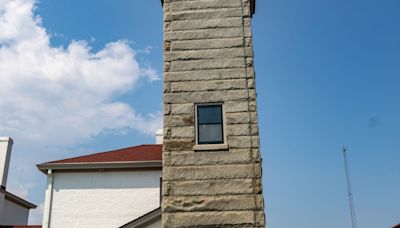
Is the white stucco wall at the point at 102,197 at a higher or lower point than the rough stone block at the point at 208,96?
lower

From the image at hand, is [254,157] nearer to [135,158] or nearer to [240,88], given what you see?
[240,88]

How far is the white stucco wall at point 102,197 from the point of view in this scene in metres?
16.4

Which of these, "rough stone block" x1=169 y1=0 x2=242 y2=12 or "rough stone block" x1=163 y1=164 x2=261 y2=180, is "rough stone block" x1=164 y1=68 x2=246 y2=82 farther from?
"rough stone block" x1=163 y1=164 x2=261 y2=180

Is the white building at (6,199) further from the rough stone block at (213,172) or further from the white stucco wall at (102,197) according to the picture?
the rough stone block at (213,172)

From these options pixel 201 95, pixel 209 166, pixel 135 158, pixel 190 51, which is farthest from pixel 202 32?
pixel 135 158

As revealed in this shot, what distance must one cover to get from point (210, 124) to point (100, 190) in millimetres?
8548

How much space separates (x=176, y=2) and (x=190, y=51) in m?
1.56

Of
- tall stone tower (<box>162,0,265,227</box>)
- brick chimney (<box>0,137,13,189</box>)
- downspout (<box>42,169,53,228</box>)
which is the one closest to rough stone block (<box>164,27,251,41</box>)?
tall stone tower (<box>162,0,265,227</box>)

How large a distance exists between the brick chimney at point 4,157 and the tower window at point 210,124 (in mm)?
12791

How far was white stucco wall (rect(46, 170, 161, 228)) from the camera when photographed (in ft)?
53.9

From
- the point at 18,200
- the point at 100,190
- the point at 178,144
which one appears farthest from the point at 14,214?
the point at 178,144

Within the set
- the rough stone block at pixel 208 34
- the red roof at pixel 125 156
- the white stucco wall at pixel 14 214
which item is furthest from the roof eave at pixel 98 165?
the rough stone block at pixel 208 34

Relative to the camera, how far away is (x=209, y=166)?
378 inches

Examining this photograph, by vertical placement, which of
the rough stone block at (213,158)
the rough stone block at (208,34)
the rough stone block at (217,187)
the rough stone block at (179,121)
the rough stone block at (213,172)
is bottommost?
the rough stone block at (217,187)
